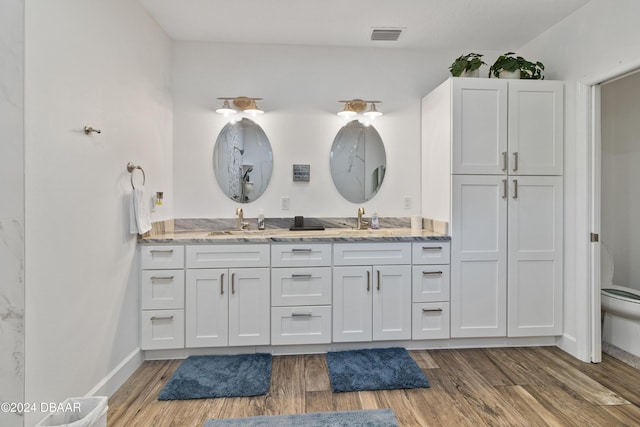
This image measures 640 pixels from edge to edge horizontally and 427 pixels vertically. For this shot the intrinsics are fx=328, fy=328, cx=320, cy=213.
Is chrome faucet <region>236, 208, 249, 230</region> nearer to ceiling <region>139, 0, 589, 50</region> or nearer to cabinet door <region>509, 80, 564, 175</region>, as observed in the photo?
ceiling <region>139, 0, 589, 50</region>

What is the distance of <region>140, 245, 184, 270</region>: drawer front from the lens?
2.45 metres

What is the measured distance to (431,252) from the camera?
2619 millimetres

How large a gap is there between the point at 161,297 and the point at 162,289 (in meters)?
0.06

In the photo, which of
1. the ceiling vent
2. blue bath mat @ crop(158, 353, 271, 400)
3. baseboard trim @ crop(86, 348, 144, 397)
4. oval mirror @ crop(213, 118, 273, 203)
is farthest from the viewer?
oval mirror @ crop(213, 118, 273, 203)

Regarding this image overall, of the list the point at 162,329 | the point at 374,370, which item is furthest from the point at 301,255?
the point at 162,329

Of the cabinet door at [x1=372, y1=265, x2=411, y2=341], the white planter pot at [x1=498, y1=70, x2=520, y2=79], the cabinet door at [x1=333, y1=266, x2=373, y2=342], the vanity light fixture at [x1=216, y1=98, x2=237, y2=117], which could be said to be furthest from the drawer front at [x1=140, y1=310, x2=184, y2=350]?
the white planter pot at [x1=498, y1=70, x2=520, y2=79]

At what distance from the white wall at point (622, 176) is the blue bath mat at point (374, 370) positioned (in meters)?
2.52

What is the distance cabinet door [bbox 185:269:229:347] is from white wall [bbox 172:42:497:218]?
76 cm

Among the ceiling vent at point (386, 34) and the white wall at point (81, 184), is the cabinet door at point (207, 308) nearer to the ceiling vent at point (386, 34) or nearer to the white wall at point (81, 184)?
the white wall at point (81, 184)

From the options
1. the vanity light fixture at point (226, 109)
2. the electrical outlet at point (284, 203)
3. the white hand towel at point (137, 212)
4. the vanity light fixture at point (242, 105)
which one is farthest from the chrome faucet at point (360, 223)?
the white hand towel at point (137, 212)

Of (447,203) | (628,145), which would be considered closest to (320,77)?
(447,203)

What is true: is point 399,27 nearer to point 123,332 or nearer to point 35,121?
point 35,121

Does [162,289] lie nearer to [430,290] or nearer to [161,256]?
[161,256]

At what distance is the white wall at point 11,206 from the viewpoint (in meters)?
1.31
